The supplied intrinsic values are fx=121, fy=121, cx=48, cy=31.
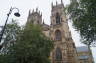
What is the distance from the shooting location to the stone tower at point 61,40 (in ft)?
→ 95.5

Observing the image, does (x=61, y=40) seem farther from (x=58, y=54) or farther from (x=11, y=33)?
(x=11, y=33)

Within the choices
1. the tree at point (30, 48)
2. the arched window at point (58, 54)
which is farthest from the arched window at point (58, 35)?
the tree at point (30, 48)

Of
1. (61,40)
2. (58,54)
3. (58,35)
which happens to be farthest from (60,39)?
(58,54)

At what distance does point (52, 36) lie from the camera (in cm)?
3309

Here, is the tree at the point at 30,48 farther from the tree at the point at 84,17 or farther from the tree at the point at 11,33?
the tree at the point at 84,17

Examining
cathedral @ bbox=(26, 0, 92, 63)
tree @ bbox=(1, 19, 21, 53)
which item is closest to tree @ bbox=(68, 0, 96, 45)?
tree @ bbox=(1, 19, 21, 53)

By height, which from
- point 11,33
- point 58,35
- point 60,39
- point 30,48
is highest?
point 58,35

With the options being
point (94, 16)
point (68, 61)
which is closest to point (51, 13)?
point (68, 61)

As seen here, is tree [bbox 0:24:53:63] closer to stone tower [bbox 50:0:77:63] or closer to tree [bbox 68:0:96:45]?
tree [bbox 68:0:96:45]

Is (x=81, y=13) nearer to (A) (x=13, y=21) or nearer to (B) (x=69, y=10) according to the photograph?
(B) (x=69, y=10)

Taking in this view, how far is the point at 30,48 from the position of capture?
16.7 m

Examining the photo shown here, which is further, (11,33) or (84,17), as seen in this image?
(11,33)

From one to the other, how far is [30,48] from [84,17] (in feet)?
28.6

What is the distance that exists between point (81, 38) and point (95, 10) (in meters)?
3.72
